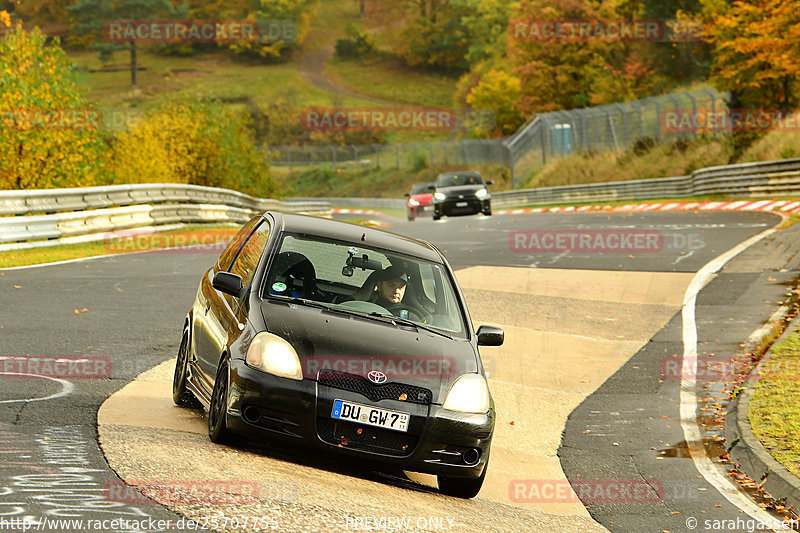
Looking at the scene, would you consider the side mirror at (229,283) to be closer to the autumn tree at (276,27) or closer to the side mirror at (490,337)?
the side mirror at (490,337)

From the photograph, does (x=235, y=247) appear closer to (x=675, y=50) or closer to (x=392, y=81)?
(x=675, y=50)

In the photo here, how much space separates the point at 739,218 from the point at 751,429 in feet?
69.1

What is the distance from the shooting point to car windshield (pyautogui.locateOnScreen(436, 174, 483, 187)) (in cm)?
3725

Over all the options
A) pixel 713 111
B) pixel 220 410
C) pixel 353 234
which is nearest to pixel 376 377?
pixel 220 410

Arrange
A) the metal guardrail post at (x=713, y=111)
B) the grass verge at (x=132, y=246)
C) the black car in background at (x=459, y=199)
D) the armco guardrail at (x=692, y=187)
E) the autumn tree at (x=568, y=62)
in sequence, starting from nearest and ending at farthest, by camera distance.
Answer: the grass verge at (x=132, y=246) → the armco guardrail at (x=692, y=187) → the black car in background at (x=459, y=199) → the metal guardrail post at (x=713, y=111) → the autumn tree at (x=568, y=62)

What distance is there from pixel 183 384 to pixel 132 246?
48.9ft

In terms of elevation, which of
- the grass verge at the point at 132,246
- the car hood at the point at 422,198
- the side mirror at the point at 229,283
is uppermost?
the side mirror at the point at 229,283

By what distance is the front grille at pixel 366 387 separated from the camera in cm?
698

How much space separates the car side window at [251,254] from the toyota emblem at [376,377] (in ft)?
4.43

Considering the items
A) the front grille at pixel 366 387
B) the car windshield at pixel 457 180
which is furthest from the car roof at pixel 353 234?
the car windshield at pixel 457 180

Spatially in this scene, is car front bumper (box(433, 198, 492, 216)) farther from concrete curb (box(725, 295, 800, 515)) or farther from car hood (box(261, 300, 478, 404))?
car hood (box(261, 300, 478, 404))

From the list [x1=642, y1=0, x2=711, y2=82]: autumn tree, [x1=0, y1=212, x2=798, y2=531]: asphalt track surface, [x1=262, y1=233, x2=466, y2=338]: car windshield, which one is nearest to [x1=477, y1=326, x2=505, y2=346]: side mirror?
[x1=262, y1=233, x2=466, y2=338]: car windshield

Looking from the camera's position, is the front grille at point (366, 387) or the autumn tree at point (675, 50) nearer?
the front grille at point (366, 387)

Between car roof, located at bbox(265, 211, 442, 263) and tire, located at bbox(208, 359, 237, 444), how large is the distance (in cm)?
137
